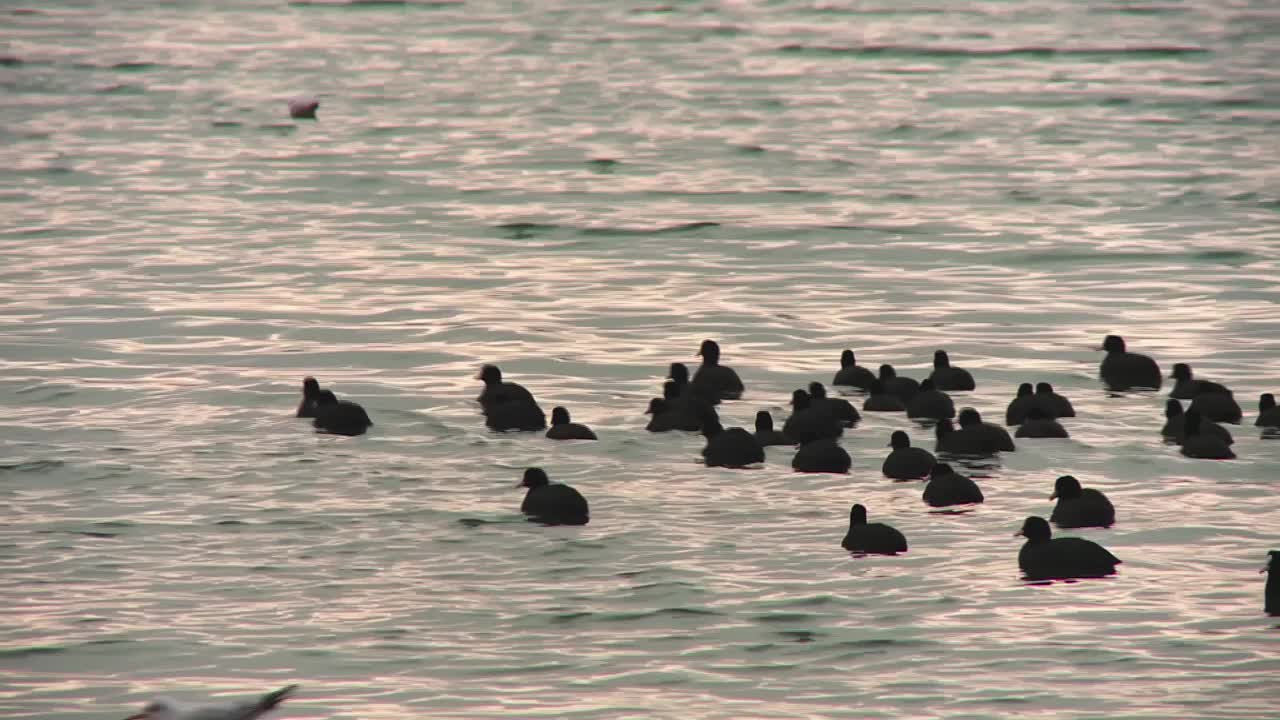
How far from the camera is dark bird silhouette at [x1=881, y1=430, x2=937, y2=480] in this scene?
18844 mm

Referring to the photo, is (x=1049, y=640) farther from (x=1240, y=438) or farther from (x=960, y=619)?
(x=1240, y=438)

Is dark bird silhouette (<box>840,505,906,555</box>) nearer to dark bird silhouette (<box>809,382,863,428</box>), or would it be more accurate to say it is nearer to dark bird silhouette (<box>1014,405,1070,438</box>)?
dark bird silhouette (<box>809,382,863,428</box>)

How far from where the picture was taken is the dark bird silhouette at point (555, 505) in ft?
57.9

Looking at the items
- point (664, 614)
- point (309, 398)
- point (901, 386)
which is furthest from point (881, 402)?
point (664, 614)

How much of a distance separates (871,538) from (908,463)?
2.06 meters

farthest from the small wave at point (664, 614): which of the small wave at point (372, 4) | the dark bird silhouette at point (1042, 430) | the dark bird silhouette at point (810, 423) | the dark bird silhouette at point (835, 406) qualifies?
the small wave at point (372, 4)

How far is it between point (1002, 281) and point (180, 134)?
20139mm

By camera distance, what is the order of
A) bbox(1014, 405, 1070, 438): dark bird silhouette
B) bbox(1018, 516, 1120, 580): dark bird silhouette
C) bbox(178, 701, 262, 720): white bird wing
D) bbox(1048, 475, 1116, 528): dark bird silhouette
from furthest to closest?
bbox(1014, 405, 1070, 438): dark bird silhouette → bbox(1048, 475, 1116, 528): dark bird silhouette → bbox(1018, 516, 1120, 580): dark bird silhouette → bbox(178, 701, 262, 720): white bird wing

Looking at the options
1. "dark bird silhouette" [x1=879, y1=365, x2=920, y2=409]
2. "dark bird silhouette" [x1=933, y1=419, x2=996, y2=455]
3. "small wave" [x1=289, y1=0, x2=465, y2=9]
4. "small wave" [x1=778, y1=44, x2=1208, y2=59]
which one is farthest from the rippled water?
"small wave" [x1=289, y1=0, x2=465, y2=9]

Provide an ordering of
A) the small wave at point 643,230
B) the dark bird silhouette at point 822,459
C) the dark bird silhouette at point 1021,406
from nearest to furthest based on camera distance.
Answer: the dark bird silhouette at point 822,459
the dark bird silhouette at point 1021,406
the small wave at point 643,230

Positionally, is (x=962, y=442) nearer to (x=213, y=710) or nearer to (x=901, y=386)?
(x=901, y=386)

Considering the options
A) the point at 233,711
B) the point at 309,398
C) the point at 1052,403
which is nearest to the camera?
the point at 233,711

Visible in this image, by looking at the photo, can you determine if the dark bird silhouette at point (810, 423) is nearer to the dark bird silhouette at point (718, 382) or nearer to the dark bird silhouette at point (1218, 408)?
the dark bird silhouette at point (718, 382)

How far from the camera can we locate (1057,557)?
16.4m
